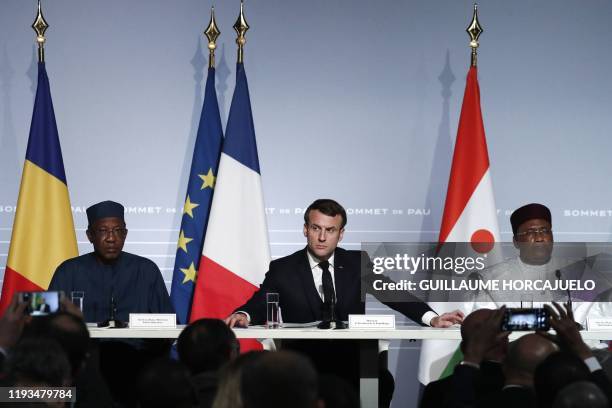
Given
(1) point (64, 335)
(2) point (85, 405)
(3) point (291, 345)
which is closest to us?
(1) point (64, 335)

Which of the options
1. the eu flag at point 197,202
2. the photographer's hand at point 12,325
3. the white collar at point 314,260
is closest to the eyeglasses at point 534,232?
the white collar at point 314,260

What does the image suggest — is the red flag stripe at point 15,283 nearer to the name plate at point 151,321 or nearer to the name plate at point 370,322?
the name plate at point 151,321

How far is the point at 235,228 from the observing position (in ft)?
21.1

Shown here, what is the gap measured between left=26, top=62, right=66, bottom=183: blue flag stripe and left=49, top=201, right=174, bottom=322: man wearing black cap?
1284 millimetres

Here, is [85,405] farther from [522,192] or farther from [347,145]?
[522,192]

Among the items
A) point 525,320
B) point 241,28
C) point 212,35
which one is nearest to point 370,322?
point 525,320

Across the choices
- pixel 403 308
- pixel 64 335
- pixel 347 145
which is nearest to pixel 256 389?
pixel 64 335

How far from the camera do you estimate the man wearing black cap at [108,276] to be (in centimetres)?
527

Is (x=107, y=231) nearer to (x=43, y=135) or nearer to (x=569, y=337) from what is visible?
(x=43, y=135)

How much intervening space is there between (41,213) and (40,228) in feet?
0.35

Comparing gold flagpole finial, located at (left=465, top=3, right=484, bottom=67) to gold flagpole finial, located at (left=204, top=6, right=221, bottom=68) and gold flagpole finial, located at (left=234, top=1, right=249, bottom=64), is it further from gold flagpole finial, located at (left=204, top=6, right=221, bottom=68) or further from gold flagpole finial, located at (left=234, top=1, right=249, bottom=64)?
gold flagpole finial, located at (left=204, top=6, right=221, bottom=68)

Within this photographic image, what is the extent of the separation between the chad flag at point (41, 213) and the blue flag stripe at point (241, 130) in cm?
122

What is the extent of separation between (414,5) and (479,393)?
172 inches

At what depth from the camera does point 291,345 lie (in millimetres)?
4770
